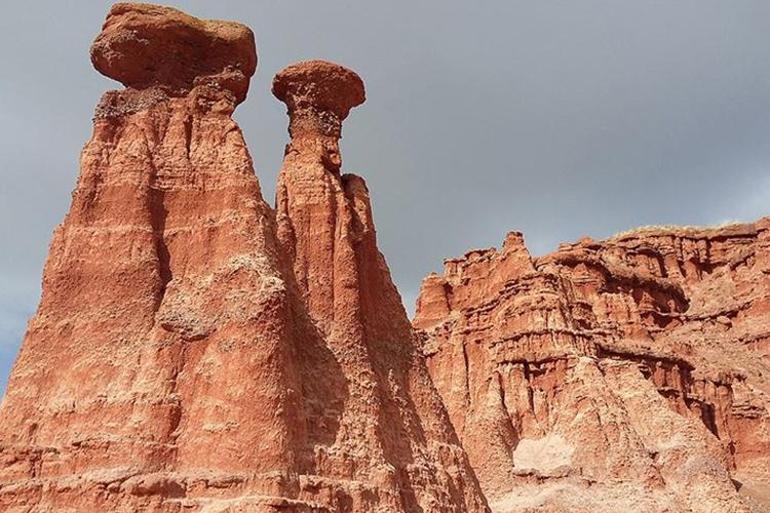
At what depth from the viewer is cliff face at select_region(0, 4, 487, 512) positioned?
18.1 metres

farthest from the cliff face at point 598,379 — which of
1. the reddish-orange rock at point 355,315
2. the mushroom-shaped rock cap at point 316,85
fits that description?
the mushroom-shaped rock cap at point 316,85

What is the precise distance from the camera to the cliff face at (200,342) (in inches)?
714

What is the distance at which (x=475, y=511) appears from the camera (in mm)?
23281

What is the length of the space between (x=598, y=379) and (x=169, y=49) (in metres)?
31.0

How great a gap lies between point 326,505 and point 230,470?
228 centimetres

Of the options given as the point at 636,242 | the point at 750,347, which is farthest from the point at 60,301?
the point at 636,242

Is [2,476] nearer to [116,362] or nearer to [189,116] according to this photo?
[116,362]

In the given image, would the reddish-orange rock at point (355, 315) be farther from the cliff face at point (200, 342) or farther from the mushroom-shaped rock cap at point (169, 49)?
the mushroom-shaped rock cap at point (169, 49)

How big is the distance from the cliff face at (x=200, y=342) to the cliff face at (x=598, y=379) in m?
19.9

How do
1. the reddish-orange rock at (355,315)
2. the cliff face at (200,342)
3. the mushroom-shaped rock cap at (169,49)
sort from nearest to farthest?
the cliff face at (200,342) < the reddish-orange rock at (355,315) < the mushroom-shaped rock cap at (169,49)

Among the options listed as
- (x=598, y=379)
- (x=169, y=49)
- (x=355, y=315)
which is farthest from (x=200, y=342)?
(x=598, y=379)

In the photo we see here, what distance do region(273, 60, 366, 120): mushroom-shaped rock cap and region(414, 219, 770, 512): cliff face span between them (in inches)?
899

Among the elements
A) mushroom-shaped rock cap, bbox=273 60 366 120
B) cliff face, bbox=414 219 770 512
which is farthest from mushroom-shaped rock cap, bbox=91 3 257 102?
cliff face, bbox=414 219 770 512

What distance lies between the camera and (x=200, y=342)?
1970 centimetres
